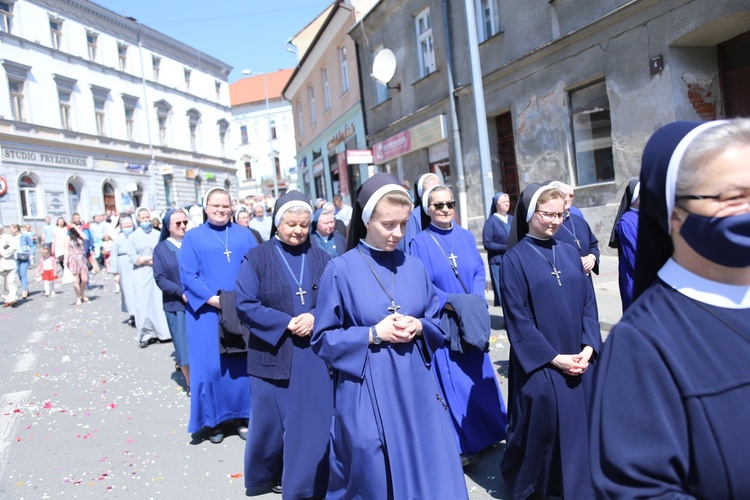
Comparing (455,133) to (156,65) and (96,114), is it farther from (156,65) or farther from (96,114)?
(156,65)

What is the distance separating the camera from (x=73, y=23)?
36.0 m

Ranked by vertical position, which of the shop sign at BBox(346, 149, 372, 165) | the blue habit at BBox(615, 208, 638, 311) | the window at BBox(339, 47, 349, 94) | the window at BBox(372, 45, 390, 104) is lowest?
the blue habit at BBox(615, 208, 638, 311)

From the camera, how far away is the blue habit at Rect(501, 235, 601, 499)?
138 inches

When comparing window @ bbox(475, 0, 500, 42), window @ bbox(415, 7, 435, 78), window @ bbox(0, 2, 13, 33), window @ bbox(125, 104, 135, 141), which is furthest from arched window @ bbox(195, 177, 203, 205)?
window @ bbox(475, 0, 500, 42)

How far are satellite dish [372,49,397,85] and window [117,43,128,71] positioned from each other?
27.7 metres

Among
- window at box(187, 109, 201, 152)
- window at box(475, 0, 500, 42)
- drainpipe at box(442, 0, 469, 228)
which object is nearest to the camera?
window at box(475, 0, 500, 42)

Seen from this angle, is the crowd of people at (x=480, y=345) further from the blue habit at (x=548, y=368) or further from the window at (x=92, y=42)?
the window at (x=92, y=42)

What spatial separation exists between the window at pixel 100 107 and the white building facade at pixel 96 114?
6 cm

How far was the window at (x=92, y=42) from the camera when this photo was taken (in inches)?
1476

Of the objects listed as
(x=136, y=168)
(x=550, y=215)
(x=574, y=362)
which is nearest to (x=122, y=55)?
(x=136, y=168)

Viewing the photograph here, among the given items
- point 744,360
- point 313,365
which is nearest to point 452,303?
point 313,365

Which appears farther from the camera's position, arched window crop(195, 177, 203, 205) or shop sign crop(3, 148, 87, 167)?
arched window crop(195, 177, 203, 205)

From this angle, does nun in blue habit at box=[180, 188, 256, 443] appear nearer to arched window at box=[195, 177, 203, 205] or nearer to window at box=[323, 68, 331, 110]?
window at box=[323, 68, 331, 110]

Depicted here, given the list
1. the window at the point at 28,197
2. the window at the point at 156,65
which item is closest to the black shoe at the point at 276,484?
the window at the point at 28,197
